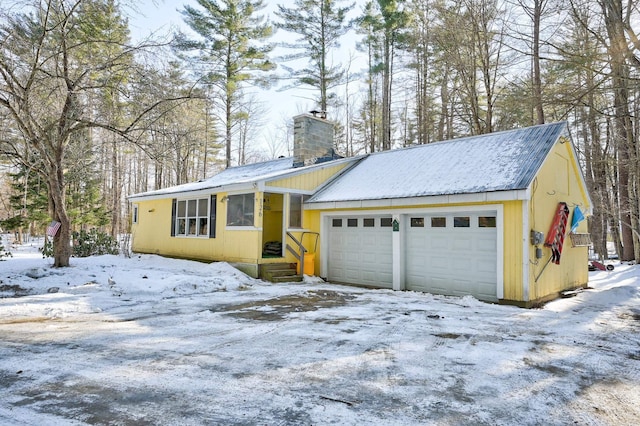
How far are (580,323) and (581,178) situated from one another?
5995 millimetres

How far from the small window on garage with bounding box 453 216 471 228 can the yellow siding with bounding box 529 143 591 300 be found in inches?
49.9

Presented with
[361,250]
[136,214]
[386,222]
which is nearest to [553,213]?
[386,222]

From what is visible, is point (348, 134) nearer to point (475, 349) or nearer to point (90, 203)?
point (90, 203)

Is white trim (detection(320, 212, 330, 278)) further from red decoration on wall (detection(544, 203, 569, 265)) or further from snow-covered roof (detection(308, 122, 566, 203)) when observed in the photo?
red decoration on wall (detection(544, 203, 569, 265))

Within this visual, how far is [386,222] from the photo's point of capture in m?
9.88

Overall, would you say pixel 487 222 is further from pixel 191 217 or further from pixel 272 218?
pixel 191 217

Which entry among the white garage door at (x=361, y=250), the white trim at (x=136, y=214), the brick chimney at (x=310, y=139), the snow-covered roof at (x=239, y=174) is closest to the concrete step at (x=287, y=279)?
the white garage door at (x=361, y=250)

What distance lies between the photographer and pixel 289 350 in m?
4.24

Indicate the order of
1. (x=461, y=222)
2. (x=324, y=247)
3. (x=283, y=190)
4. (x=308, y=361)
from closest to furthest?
(x=308, y=361) < (x=461, y=222) < (x=283, y=190) < (x=324, y=247)

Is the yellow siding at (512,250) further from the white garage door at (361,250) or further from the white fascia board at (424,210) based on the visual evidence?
the white garage door at (361,250)

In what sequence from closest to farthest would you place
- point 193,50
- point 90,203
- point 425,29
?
point 425,29 < point 193,50 < point 90,203

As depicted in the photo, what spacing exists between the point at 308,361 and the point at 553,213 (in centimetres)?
748

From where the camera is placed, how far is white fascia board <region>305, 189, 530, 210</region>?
7.39 meters

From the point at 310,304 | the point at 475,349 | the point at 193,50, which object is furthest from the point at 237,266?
the point at 193,50
